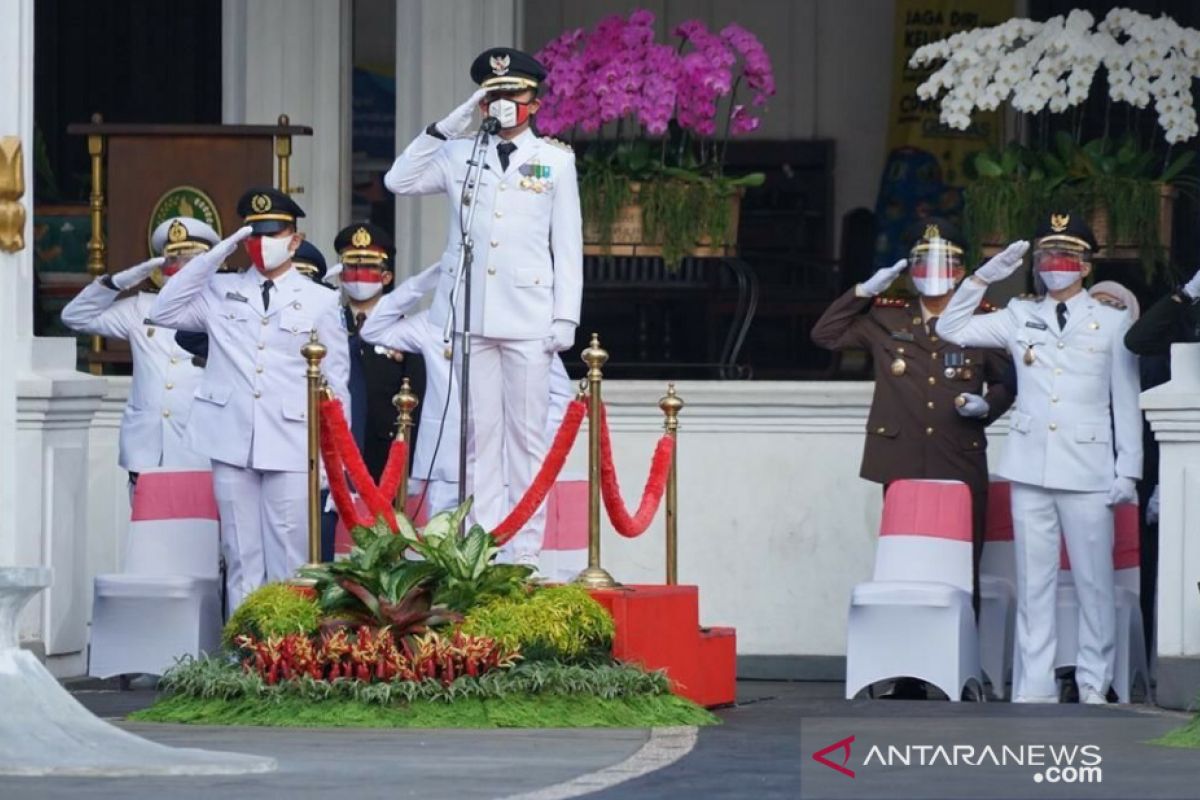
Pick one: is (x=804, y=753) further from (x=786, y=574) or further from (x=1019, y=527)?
(x=786, y=574)

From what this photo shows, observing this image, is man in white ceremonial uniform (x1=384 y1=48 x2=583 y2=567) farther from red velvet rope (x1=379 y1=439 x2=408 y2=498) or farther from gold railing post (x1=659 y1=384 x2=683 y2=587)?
gold railing post (x1=659 y1=384 x2=683 y2=587)

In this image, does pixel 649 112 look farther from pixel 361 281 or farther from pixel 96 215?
pixel 96 215

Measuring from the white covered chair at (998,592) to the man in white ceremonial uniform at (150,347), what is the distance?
3.32 meters

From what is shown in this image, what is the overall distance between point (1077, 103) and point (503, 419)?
380cm

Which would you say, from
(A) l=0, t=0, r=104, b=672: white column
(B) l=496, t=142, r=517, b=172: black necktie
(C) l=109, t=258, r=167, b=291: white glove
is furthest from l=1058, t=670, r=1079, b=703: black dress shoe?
(C) l=109, t=258, r=167, b=291: white glove

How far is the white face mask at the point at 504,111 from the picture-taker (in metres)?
11.5

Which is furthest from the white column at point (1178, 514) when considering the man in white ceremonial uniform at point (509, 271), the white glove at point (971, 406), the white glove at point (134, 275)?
the white glove at point (134, 275)

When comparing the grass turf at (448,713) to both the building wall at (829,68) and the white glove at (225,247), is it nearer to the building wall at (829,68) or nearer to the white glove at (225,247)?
the white glove at (225,247)

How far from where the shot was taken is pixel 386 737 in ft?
33.8

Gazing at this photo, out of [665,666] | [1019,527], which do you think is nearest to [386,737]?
[665,666]

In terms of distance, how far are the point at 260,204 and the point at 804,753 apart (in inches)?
154

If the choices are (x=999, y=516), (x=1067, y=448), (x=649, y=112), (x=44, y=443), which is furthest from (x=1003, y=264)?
(x=44, y=443)

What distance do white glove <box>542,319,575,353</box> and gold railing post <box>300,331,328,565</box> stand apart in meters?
0.81

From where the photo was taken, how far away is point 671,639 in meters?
11.3
